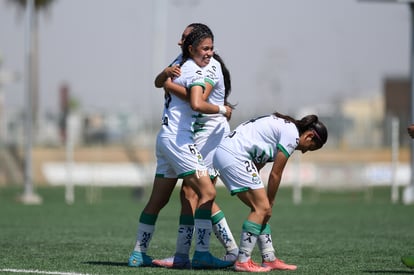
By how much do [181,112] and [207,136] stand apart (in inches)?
15.0

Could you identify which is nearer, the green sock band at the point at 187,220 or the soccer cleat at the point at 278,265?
the soccer cleat at the point at 278,265

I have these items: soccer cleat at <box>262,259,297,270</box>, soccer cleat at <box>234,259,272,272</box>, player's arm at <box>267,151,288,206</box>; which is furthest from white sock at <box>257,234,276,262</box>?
player's arm at <box>267,151,288,206</box>

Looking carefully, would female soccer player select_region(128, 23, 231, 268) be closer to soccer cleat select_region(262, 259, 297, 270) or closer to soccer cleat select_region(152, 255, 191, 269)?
soccer cleat select_region(152, 255, 191, 269)

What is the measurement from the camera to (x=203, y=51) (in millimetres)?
9367

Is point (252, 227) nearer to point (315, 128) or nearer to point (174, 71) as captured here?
point (315, 128)

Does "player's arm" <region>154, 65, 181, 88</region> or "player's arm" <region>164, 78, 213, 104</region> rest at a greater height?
"player's arm" <region>154, 65, 181, 88</region>

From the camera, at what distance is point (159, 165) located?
31.7 ft

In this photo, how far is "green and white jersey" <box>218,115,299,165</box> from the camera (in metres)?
9.19

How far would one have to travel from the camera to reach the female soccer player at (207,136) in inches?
371

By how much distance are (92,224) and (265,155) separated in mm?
8816

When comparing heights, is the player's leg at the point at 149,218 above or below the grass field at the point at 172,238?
above

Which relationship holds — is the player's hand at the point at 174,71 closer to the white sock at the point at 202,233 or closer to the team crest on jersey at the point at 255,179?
the team crest on jersey at the point at 255,179

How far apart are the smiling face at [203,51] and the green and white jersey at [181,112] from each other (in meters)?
0.06

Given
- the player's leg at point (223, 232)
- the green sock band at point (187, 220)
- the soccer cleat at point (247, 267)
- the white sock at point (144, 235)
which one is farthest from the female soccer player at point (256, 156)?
the white sock at point (144, 235)
